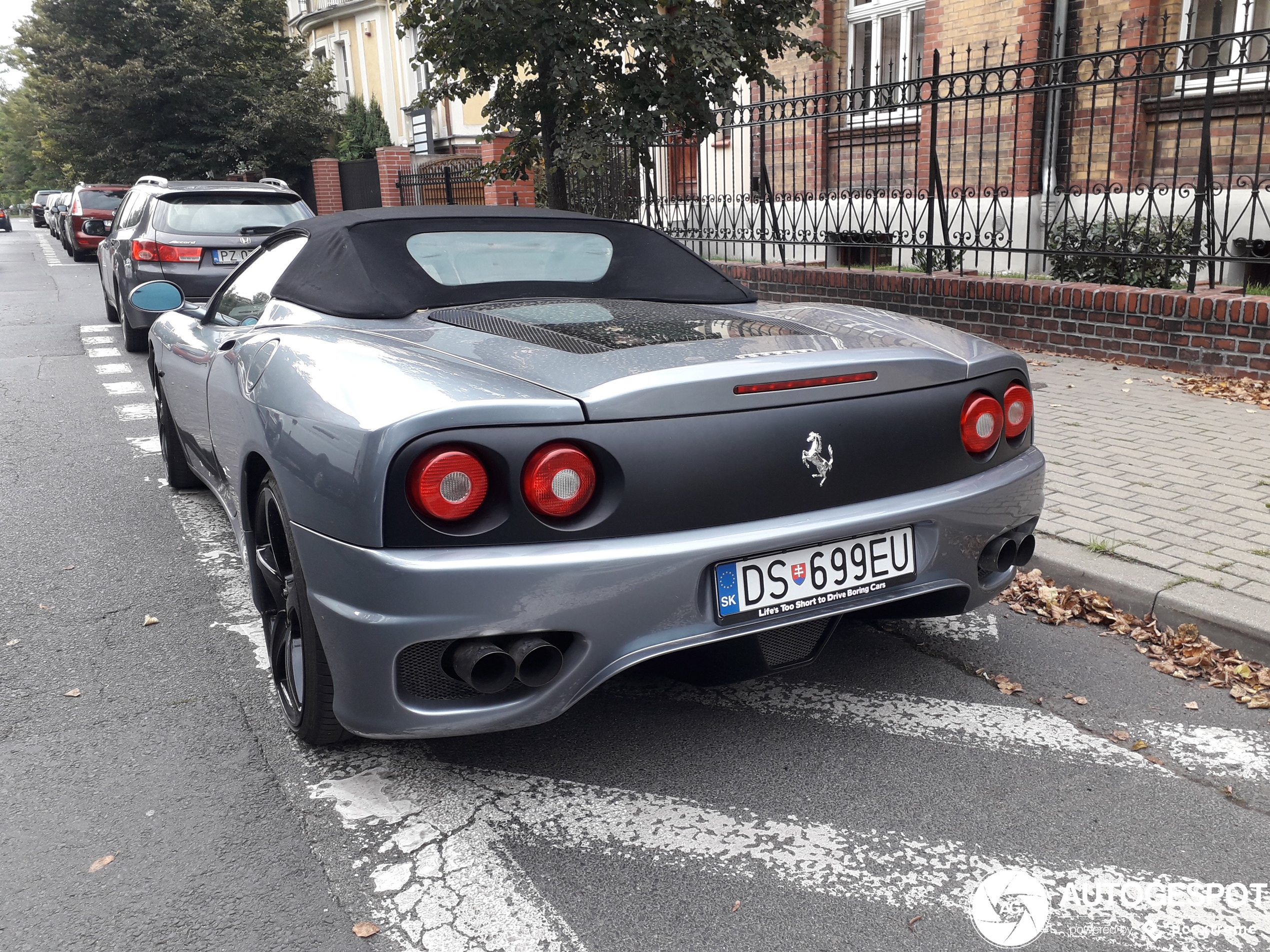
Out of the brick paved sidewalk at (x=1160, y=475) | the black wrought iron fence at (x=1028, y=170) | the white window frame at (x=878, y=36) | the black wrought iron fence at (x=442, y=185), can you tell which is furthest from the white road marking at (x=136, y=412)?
the black wrought iron fence at (x=442, y=185)

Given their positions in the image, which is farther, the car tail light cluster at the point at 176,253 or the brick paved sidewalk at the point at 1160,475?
the car tail light cluster at the point at 176,253

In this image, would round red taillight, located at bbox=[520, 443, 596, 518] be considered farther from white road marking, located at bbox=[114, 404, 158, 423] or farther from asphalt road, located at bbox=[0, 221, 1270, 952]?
white road marking, located at bbox=[114, 404, 158, 423]

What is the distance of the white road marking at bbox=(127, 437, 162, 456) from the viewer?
6801mm

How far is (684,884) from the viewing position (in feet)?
7.79

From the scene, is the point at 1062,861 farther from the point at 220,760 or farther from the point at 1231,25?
the point at 1231,25

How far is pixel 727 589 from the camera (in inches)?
102

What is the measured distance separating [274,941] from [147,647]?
1880mm

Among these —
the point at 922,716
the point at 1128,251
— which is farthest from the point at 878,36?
the point at 922,716

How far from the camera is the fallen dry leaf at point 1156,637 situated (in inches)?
133

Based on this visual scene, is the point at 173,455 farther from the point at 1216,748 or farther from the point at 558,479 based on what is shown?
the point at 1216,748

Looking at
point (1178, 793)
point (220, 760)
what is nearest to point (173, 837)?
point (220, 760)

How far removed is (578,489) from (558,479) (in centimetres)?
6

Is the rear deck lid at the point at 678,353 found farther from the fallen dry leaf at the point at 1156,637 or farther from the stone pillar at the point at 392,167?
the stone pillar at the point at 392,167

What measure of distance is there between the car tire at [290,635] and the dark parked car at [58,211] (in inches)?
1336
